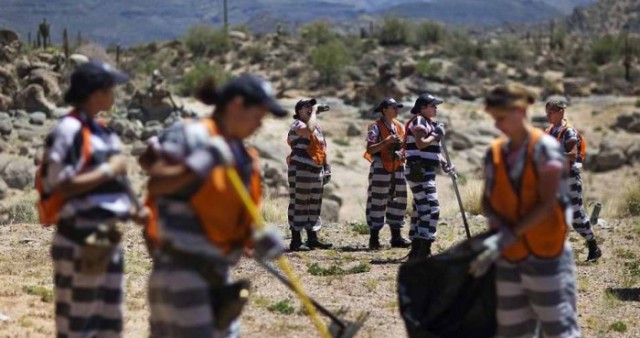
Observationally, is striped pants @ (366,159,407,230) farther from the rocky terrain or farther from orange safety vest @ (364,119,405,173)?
the rocky terrain

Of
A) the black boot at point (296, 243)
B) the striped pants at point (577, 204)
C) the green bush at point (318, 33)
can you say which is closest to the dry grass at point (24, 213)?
the black boot at point (296, 243)

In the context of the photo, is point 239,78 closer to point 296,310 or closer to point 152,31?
point 296,310

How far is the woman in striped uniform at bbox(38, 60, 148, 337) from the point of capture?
5.05 meters

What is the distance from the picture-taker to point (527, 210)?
203 inches

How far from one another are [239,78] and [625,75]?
135 ft

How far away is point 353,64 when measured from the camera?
1713 inches

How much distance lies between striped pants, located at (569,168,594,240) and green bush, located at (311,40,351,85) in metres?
29.3

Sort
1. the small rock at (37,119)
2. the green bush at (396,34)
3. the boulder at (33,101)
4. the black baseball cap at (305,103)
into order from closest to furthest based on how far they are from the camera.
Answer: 1. the black baseball cap at (305,103)
2. the small rock at (37,119)
3. the boulder at (33,101)
4. the green bush at (396,34)

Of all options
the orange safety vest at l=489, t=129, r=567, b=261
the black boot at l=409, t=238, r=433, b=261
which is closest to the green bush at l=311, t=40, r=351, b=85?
the black boot at l=409, t=238, r=433, b=261

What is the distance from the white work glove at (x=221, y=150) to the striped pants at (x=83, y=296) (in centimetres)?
110

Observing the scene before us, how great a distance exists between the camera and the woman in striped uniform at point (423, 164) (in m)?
10.0

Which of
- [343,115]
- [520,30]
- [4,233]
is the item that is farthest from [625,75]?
[520,30]

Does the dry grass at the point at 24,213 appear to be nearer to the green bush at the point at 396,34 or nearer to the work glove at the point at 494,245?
the work glove at the point at 494,245

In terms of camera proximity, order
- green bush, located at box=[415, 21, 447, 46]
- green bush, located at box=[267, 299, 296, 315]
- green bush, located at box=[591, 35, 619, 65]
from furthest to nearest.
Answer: green bush, located at box=[415, 21, 447, 46] < green bush, located at box=[591, 35, 619, 65] < green bush, located at box=[267, 299, 296, 315]
